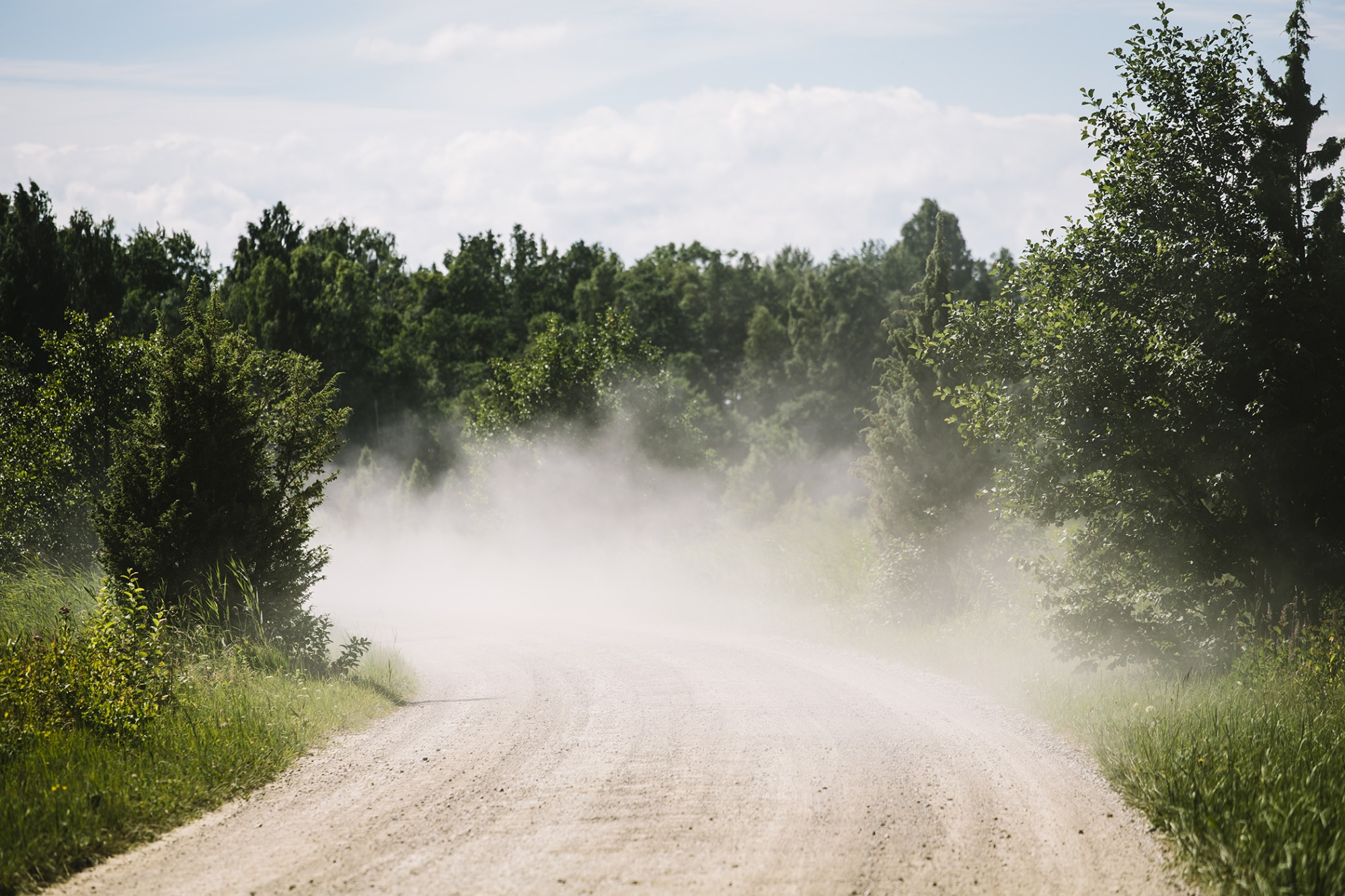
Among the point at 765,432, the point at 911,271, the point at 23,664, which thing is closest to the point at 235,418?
the point at 23,664

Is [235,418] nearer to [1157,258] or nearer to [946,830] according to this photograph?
[946,830]

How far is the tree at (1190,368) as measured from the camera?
29.4 ft

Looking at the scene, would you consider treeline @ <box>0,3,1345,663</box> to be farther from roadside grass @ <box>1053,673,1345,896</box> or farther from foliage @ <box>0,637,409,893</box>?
foliage @ <box>0,637,409,893</box>

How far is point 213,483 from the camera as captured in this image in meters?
10.2

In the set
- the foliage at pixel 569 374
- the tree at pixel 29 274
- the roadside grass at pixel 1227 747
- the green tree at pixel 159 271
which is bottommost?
the roadside grass at pixel 1227 747

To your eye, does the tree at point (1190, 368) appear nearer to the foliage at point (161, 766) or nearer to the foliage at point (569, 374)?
the foliage at point (161, 766)

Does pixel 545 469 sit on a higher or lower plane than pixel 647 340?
lower

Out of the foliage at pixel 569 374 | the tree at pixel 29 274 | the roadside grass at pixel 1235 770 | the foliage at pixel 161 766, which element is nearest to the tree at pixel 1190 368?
the roadside grass at pixel 1235 770

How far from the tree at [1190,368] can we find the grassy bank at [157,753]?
7.77m

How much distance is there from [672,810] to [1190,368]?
22.0ft

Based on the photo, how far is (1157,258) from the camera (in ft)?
30.7

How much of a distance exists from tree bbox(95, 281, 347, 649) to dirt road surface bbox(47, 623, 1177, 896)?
248 centimetres

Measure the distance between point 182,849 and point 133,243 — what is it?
65.0 meters

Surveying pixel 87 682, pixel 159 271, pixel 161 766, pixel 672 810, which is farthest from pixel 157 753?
pixel 159 271
